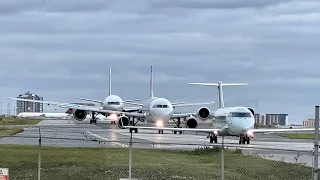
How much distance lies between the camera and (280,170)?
91.0 ft

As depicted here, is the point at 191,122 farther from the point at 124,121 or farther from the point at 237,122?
the point at 237,122

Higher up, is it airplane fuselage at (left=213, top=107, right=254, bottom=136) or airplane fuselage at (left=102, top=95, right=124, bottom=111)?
airplane fuselage at (left=102, top=95, right=124, bottom=111)

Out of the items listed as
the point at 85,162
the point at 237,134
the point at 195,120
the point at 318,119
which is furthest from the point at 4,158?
the point at 195,120

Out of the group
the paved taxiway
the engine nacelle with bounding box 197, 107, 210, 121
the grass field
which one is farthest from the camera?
the engine nacelle with bounding box 197, 107, 210, 121

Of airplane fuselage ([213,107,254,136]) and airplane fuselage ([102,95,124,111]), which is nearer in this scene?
airplane fuselage ([213,107,254,136])

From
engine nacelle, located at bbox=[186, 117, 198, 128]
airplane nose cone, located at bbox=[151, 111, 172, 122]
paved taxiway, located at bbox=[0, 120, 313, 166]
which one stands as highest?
airplane nose cone, located at bbox=[151, 111, 172, 122]

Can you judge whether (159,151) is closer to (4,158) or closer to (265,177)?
(4,158)

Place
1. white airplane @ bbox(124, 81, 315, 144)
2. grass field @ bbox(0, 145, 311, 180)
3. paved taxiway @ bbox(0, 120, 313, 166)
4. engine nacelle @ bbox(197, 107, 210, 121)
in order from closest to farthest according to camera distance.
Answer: grass field @ bbox(0, 145, 311, 180)
paved taxiway @ bbox(0, 120, 313, 166)
white airplane @ bbox(124, 81, 315, 144)
engine nacelle @ bbox(197, 107, 210, 121)

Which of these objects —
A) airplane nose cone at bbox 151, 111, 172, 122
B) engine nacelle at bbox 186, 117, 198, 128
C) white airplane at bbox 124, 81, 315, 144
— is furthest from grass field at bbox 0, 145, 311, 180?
engine nacelle at bbox 186, 117, 198, 128

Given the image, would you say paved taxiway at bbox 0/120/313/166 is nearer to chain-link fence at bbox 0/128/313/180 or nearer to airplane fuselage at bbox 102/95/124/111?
chain-link fence at bbox 0/128/313/180

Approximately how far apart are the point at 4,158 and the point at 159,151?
10480 millimetres

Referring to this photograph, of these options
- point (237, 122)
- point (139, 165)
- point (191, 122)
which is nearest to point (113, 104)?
point (191, 122)

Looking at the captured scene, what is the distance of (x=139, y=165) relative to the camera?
28281mm

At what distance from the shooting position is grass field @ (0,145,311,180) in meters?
24.8
